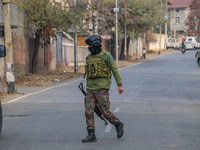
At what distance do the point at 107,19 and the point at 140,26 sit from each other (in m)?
3.48

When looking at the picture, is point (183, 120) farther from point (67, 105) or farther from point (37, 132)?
point (67, 105)

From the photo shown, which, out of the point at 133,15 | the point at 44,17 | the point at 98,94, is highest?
the point at 133,15

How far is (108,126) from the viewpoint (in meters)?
10.2

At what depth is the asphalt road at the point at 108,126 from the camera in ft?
27.1

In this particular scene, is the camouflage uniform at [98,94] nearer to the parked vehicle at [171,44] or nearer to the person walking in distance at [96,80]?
the person walking in distance at [96,80]

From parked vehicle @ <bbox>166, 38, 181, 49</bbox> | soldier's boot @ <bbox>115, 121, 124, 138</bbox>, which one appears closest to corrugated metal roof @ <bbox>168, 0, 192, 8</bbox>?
parked vehicle @ <bbox>166, 38, 181, 49</bbox>

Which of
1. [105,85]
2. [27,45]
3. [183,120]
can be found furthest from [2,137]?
[27,45]

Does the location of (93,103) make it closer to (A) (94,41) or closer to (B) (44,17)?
(A) (94,41)

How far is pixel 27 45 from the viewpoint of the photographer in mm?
28672

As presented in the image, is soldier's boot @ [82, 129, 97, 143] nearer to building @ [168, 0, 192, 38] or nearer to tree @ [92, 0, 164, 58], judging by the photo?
tree @ [92, 0, 164, 58]

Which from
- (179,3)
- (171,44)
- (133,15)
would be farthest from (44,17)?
(179,3)

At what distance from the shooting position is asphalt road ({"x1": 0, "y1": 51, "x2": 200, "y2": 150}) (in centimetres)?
827

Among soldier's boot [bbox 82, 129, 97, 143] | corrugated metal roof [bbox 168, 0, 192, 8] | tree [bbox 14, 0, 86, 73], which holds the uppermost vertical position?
corrugated metal roof [bbox 168, 0, 192, 8]

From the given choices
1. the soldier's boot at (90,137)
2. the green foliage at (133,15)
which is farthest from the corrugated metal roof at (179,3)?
the soldier's boot at (90,137)
